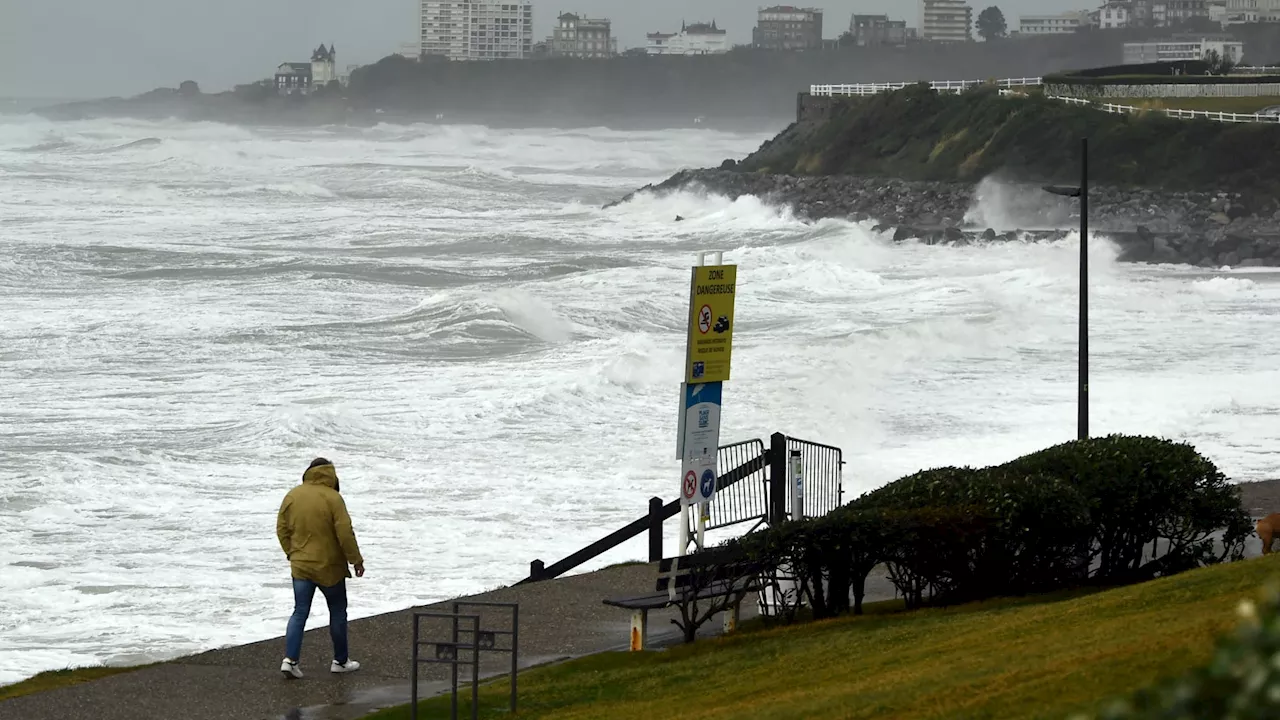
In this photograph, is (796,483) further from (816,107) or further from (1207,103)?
(816,107)

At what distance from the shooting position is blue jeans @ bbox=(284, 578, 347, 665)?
11.2 meters

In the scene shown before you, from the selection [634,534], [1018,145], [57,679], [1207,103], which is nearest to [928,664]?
[634,534]

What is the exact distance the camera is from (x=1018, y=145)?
71562mm

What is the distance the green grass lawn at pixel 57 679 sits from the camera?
38.5 ft

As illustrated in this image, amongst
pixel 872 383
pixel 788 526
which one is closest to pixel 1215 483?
pixel 788 526

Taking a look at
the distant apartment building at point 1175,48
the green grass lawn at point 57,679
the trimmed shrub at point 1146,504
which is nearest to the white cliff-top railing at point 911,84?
the distant apartment building at point 1175,48

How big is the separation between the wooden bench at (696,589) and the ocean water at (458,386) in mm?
3706

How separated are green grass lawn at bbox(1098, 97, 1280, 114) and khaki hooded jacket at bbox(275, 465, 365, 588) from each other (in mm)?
64081

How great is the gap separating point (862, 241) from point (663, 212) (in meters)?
21.9

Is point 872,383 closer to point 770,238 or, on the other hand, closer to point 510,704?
point 510,704

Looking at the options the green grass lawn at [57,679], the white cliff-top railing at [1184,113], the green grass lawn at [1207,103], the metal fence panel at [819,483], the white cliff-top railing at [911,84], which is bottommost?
the green grass lawn at [57,679]

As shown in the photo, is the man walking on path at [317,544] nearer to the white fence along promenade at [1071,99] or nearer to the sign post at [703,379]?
the sign post at [703,379]

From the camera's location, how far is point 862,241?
60.5 metres

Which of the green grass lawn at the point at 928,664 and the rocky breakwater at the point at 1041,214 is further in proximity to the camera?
the rocky breakwater at the point at 1041,214
